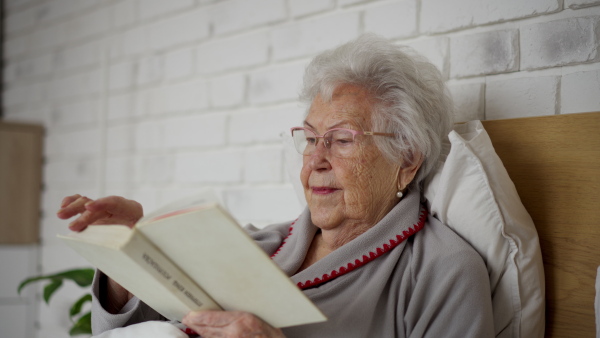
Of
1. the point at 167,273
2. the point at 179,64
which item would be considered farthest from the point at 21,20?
the point at 167,273

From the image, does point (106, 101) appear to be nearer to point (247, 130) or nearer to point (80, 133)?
point (80, 133)

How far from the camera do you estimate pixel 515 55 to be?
4.27 feet

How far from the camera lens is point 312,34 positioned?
173 cm

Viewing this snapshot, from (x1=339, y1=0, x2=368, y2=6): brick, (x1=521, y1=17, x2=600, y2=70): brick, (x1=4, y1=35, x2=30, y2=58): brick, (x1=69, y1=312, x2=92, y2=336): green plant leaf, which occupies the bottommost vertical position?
(x1=69, y1=312, x2=92, y2=336): green plant leaf

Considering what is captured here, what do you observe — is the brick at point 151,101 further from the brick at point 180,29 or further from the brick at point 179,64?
the brick at point 180,29

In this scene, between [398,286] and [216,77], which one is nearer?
[398,286]

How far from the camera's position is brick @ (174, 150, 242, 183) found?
6.31ft

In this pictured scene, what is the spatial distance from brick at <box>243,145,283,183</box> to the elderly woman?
432 millimetres

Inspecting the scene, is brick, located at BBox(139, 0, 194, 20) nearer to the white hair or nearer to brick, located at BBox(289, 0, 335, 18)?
brick, located at BBox(289, 0, 335, 18)

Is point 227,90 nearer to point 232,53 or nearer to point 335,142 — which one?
point 232,53

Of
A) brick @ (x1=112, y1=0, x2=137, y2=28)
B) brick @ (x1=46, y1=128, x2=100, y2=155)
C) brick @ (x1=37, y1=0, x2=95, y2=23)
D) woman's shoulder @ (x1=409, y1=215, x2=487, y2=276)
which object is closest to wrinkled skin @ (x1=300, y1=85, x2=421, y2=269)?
woman's shoulder @ (x1=409, y1=215, x2=487, y2=276)

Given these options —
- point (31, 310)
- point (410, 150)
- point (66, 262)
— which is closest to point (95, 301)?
point (410, 150)

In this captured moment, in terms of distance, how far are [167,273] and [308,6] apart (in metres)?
1.11

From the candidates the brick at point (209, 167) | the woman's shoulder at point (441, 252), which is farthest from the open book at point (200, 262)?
the brick at point (209, 167)
